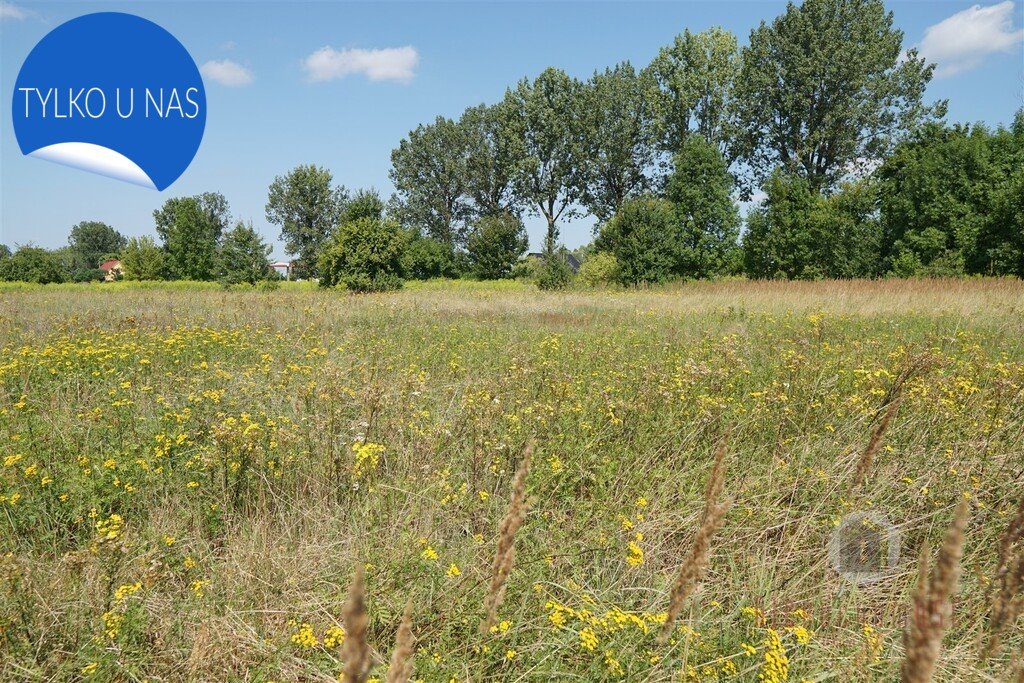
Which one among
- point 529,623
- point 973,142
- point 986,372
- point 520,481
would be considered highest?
point 973,142

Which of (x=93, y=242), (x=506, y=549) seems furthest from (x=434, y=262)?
(x=93, y=242)

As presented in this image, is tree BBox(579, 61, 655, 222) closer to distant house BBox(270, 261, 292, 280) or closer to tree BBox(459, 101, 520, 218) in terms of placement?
tree BBox(459, 101, 520, 218)

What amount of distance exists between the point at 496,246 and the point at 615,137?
458 inches

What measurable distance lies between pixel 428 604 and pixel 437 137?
46.4 m

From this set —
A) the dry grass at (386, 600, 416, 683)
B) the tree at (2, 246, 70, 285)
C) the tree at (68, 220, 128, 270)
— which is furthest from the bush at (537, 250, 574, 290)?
the tree at (68, 220, 128, 270)

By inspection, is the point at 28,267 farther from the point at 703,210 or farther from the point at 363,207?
the point at 703,210

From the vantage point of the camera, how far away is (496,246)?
121 feet

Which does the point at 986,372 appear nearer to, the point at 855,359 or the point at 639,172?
the point at 855,359

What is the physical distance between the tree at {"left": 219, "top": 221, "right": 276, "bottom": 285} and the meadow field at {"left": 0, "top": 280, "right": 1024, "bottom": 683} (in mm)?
25657

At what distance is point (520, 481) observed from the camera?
43.8 inches

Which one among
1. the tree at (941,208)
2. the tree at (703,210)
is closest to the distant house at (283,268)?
the tree at (703,210)

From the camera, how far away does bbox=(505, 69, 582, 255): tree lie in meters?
38.0

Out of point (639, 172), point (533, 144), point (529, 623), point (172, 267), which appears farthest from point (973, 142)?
point (172, 267)

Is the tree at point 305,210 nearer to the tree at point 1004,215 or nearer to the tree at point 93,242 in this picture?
the tree at point 1004,215
